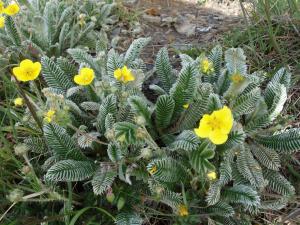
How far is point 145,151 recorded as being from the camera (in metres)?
1.74

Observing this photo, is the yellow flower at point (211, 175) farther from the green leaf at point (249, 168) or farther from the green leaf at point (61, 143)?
the green leaf at point (61, 143)

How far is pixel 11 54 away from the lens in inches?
112

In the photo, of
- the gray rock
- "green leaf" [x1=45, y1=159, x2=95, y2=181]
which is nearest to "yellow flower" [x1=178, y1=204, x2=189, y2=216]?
"green leaf" [x1=45, y1=159, x2=95, y2=181]

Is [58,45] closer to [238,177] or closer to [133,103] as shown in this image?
[133,103]

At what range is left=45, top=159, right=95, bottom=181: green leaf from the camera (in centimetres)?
197

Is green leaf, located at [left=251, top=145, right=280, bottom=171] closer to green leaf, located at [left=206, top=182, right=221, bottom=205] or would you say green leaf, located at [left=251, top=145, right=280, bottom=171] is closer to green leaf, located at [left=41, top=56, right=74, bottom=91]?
green leaf, located at [left=206, top=182, right=221, bottom=205]

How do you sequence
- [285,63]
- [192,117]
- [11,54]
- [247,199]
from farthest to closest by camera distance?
[11,54] → [285,63] → [192,117] → [247,199]

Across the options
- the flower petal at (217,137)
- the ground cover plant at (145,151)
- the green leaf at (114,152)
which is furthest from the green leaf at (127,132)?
the flower petal at (217,137)

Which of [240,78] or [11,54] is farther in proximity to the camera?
[11,54]

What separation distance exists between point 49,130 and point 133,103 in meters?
0.45

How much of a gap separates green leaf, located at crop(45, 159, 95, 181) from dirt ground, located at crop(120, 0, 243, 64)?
3.94 feet

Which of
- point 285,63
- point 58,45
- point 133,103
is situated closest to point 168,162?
point 133,103

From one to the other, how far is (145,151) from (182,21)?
203 cm

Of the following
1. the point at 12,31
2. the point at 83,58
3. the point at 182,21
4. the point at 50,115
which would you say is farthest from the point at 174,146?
the point at 182,21
